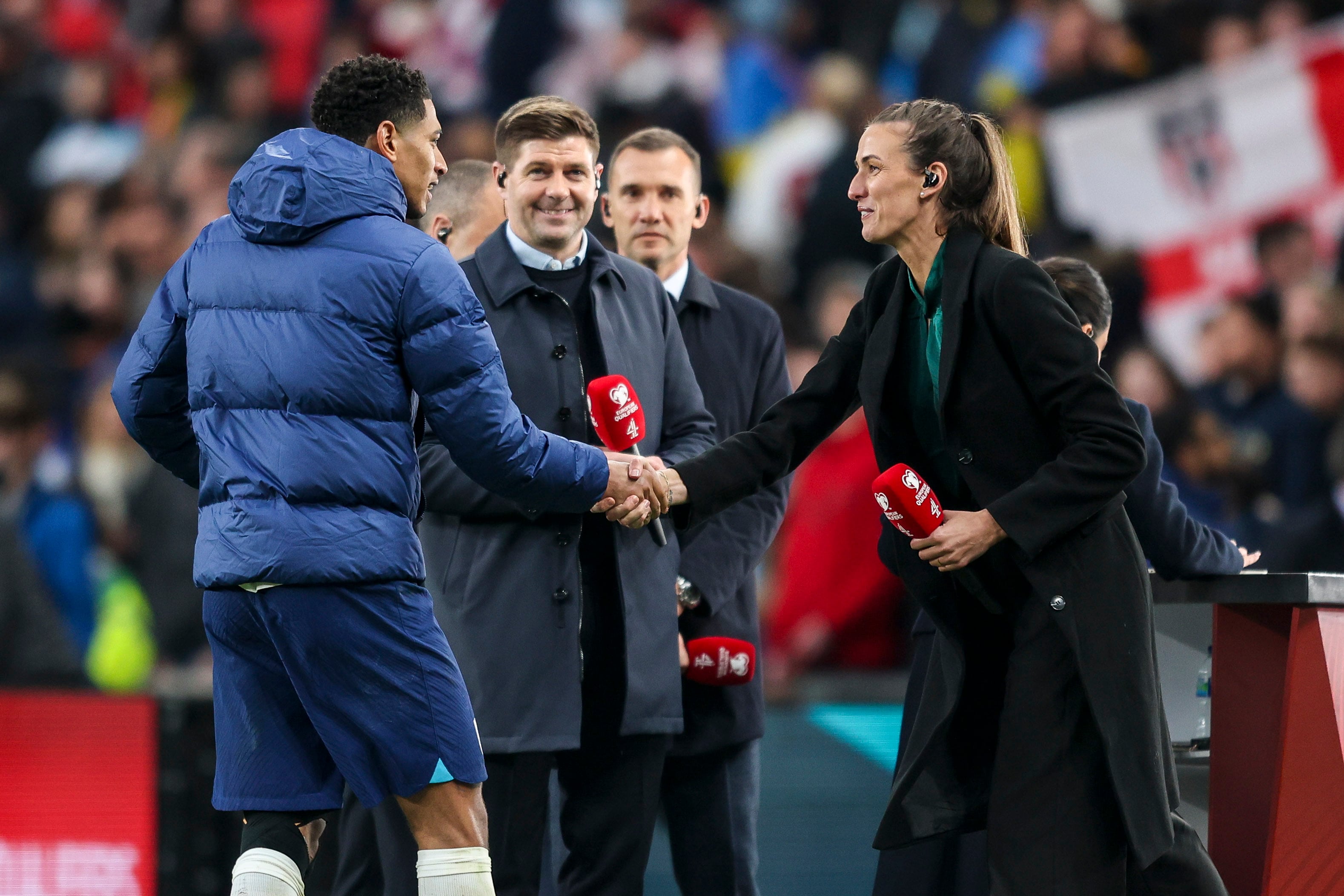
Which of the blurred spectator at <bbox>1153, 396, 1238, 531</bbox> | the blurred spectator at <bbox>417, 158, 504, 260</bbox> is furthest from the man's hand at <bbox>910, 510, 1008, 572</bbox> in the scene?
the blurred spectator at <bbox>1153, 396, 1238, 531</bbox>

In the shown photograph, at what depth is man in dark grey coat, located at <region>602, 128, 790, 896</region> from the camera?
14.9ft

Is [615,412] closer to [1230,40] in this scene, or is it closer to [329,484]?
[329,484]

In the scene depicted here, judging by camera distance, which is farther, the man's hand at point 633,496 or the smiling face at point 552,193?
the smiling face at point 552,193

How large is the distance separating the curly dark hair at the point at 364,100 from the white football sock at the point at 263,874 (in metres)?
1.43

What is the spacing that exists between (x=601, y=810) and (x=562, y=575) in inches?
22.4

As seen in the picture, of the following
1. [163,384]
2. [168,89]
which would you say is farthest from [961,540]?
[168,89]

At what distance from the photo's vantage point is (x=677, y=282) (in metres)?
4.89

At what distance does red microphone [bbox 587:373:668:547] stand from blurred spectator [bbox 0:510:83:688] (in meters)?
3.82

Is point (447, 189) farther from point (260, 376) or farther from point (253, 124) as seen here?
point (253, 124)

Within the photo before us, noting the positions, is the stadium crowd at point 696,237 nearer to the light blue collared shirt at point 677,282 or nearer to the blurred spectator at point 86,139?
the blurred spectator at point 86,139

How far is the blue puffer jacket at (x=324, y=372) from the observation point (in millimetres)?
3346

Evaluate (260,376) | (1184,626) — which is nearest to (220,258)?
(260,376)

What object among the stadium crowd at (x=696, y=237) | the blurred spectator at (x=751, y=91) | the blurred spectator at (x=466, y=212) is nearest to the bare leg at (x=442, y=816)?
the blurred spectator at (x=466, y=212)

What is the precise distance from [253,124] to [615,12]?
92.4 inches
